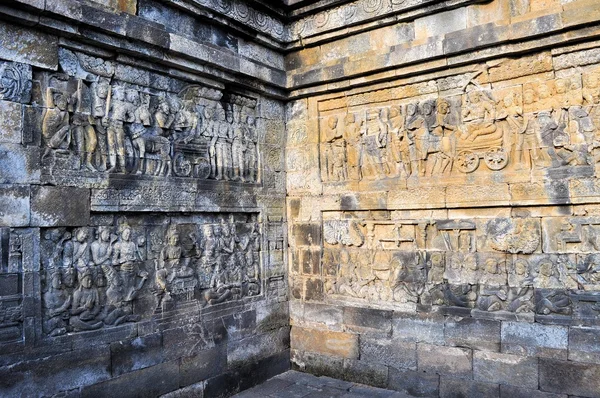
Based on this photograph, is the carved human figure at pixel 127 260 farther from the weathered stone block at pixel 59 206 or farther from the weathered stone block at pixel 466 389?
the weathered stone block at pixel 466 389

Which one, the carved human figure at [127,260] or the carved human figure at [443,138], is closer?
the carved human figure at [127,260]

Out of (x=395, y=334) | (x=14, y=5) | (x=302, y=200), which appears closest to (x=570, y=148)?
(x=395, y=334)

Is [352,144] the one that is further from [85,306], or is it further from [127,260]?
[85,306]

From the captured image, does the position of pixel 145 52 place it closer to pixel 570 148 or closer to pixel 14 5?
pixel 14 5

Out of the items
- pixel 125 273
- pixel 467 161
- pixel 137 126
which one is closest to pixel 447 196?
pixel 467 161

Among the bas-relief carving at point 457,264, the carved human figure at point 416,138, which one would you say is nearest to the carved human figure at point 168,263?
the bas-relief carving at point 457,264

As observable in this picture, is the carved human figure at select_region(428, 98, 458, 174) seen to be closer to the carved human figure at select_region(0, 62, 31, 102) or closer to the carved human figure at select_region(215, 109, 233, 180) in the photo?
the carved human figure at select_region(215, 109, 233, 180)

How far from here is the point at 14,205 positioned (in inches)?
182

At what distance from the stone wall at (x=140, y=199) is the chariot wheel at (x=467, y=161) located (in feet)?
8.85

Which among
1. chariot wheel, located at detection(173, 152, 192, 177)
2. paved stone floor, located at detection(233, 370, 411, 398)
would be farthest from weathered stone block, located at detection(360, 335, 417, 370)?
chariot wheel, located at detection(173, 152, 192, 177)

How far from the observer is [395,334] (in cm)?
660

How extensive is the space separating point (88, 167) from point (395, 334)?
171 inches

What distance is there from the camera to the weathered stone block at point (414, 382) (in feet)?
20.5

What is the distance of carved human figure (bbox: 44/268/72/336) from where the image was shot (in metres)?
4.88
